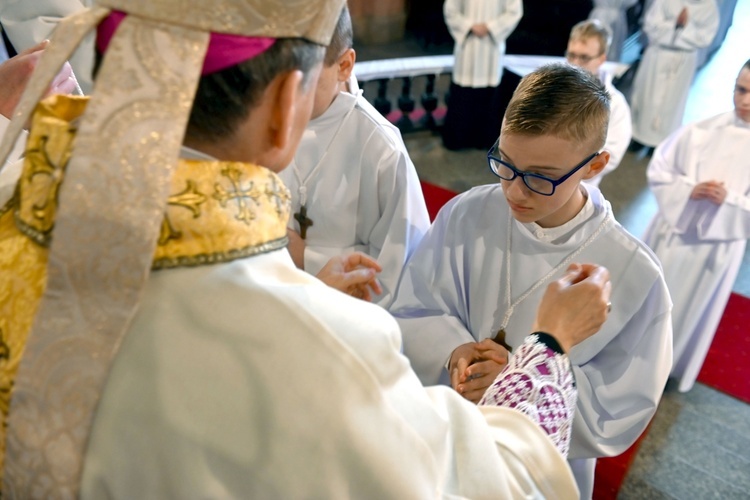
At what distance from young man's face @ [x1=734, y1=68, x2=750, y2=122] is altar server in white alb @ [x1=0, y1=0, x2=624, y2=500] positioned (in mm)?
3315

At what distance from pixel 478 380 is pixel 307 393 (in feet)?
3.31

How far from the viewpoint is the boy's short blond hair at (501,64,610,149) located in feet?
5.42

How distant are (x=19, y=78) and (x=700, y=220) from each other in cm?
320

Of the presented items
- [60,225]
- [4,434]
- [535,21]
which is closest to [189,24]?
[60,225]

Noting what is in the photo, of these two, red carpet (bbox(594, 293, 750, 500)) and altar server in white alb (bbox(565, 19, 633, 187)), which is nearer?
red carpet (bbox(594, 293, 750, 500))

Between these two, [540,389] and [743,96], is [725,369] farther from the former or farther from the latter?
[540,389]

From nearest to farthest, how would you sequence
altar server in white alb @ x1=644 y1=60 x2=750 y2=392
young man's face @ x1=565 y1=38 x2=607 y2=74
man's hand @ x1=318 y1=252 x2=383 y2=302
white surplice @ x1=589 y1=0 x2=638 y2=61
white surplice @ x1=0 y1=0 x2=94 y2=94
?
man's hand @ x1=318 y1=252 x2=383 y2=302, white surplice @ x1=0 y1=0 x2=94 y2=94, altar server in white alb @ x1=644 y1=60 x2=750 y2=392, young man's face @ x1=565 y1=38 x2=607 y2=74, white surplice @ x1=589 y1=0 x2=638 y2=61

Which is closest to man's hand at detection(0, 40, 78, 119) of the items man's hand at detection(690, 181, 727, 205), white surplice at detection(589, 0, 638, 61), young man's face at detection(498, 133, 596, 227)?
young man's face at detection(498, 133, 596, 227)

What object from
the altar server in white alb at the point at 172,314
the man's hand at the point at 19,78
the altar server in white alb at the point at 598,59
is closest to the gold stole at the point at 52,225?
the altar server in white alb at the point at 172,314

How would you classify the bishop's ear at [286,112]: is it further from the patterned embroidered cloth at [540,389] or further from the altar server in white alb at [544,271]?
the altar server in white alb at [544,271]

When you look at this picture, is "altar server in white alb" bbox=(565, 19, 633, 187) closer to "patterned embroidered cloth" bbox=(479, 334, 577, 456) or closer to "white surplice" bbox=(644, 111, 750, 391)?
"white surplice" bbox=(644, 111, 750, 391)

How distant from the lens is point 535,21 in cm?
883

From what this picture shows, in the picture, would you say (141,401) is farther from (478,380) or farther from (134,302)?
(478,380)

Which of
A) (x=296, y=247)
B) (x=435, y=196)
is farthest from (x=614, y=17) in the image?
(x=296, y=247)
